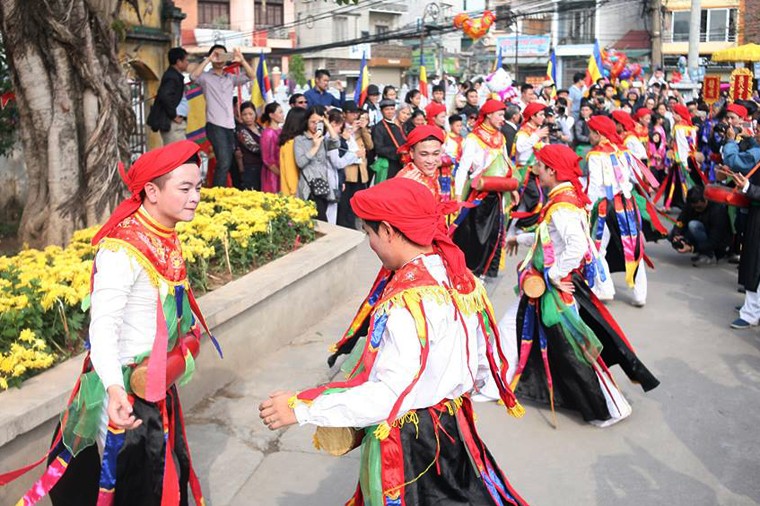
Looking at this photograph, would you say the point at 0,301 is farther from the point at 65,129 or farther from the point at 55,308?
the point at 65,129

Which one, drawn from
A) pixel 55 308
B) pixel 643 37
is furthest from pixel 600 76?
pixel 643 37

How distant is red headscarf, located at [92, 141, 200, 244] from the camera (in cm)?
329

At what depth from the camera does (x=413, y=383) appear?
9.13 feet

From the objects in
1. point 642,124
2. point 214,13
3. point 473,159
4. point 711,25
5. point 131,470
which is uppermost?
point 214,13

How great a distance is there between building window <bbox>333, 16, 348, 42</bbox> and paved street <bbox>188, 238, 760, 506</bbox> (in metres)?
50.9

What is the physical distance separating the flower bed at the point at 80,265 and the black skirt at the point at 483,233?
5.78 feet

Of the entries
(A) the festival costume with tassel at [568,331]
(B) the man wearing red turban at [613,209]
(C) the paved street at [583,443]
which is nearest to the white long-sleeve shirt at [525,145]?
(B) the man wearing red turban at [613,209]

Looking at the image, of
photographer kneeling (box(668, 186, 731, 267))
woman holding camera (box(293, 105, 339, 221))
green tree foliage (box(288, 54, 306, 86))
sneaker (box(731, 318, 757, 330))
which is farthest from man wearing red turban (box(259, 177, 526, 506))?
green tree foliage (box(288, 54, 306, 86))

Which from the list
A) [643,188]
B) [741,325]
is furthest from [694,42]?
[741,325]

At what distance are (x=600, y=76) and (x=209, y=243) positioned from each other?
56.2ft

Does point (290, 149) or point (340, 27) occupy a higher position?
point (340, 27)

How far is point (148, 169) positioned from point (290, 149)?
22.5 ft

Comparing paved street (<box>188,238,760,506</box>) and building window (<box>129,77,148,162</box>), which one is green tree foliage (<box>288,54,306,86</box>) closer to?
building window (<box>129,77,148,162</box>)

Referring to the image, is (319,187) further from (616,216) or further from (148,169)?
(148,169)
